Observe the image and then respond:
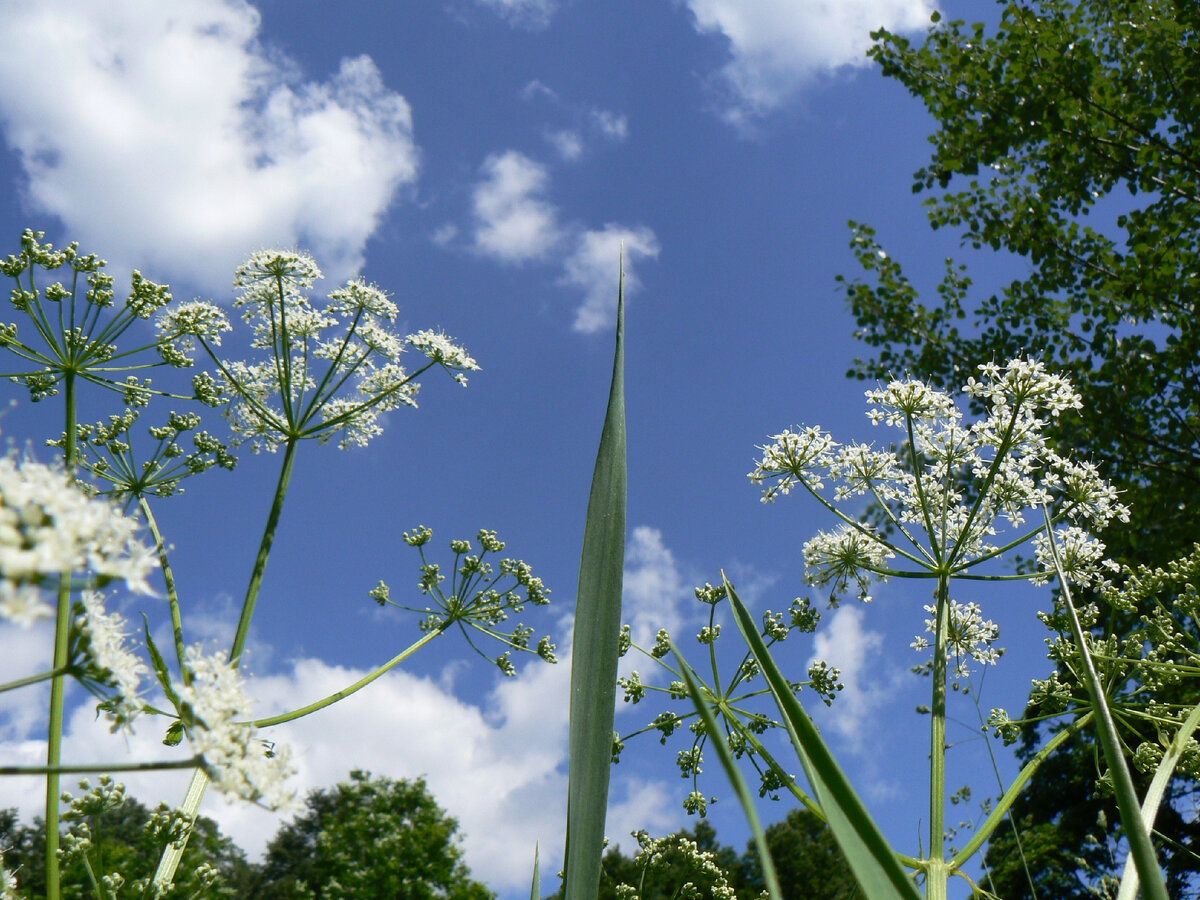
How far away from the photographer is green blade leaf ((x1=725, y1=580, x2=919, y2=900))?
31.0 inches

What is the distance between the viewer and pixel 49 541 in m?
0.89

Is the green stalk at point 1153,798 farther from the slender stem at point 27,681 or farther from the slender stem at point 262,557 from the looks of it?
the slender stem at point 262,557

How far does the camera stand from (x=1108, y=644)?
2.96 m

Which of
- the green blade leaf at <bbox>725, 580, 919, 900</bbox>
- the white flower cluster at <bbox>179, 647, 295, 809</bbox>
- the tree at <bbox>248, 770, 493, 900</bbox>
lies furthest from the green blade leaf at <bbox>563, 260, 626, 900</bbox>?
the tree at <bbox>248, 770, 493, 900</bbox>

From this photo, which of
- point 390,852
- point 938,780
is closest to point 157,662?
point 938,780

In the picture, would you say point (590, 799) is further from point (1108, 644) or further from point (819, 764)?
point (1108, 644)

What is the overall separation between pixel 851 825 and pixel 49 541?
2.94ft

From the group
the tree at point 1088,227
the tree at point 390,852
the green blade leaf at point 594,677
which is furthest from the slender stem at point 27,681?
the tree at point 390,852

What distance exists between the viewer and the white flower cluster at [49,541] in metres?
0.83

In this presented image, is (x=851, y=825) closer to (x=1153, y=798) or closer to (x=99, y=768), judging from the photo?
(x=99, y=768)

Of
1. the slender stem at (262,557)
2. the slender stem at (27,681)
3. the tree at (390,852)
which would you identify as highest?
the tree at (390,852)

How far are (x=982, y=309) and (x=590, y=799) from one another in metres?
13.0

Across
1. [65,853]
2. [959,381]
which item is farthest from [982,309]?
[65,853]

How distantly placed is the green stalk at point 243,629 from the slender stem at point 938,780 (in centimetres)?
177
